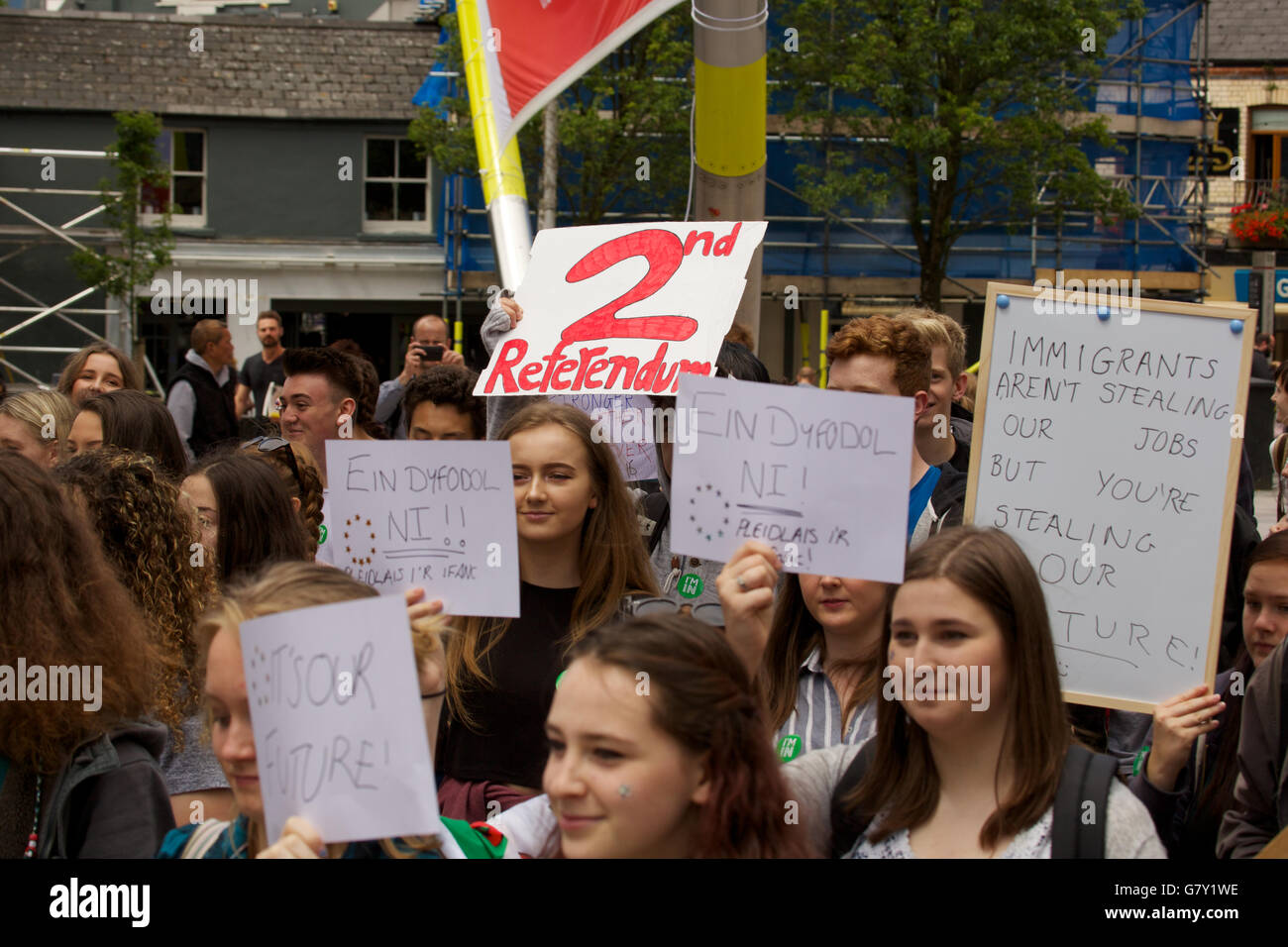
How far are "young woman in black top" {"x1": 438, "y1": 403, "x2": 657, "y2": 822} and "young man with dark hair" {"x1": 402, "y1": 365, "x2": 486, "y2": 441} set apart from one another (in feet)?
4.27

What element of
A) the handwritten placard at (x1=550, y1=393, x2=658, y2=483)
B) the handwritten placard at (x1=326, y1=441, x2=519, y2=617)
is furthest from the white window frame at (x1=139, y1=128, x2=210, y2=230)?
the handwritten placard at (x1=326, y1=441, x2=519, y2=617)

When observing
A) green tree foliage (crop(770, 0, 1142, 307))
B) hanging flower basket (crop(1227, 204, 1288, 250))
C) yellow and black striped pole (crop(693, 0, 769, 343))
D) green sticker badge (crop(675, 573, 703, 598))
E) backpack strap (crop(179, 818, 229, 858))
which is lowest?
backpack strap (crop(179, 818, 229, 858))

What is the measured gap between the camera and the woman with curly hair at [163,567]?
3004 mm

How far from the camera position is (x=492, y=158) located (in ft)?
25.2

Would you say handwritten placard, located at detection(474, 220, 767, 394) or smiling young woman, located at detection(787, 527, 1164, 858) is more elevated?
handwritten placard, located at detection(474, 220, 767, 394)

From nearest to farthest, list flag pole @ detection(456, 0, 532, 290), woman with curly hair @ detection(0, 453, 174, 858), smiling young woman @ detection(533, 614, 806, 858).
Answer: smiling young woman @ detection(533, 614, 806, 858) < woman with curly hair @ detection(0, 453, 174, 858) < flag pole @ detection(456, 0, 532, 290)

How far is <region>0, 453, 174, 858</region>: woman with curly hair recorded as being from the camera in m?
2.41

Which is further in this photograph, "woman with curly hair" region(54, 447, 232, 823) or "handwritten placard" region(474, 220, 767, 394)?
"handwritten placard" region(474, 220, 767, 394)

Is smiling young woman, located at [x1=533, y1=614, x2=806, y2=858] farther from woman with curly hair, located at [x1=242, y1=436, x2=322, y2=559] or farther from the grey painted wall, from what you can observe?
the grey painted wall

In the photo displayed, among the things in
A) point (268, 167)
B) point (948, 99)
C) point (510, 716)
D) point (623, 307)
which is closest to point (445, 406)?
point (623, 307)

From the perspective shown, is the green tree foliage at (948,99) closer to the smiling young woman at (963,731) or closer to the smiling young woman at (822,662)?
the smiling young woman at (822,662)

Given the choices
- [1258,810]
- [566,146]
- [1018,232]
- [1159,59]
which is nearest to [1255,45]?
[1159,59]

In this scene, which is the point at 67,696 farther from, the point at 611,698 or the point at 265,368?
the point at 265,368
